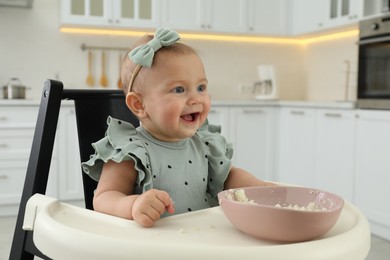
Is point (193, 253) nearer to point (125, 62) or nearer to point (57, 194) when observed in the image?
point (125, 62)

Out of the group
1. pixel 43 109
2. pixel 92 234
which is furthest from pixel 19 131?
pixel 92 234

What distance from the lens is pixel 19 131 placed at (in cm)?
362

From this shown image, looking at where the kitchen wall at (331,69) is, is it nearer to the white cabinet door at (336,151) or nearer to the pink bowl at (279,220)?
the white cabinet door at (336,151)

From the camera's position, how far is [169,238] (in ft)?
2.32

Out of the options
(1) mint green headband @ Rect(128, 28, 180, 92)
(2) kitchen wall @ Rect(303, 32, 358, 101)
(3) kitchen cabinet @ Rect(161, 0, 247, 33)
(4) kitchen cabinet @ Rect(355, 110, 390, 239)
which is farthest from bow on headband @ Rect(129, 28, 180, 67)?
(2) kitchen wall @ Rect(303, 32, 358, 101)

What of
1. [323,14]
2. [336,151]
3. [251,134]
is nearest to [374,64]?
[336,151]

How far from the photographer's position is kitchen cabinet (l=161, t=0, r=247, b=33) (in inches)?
167

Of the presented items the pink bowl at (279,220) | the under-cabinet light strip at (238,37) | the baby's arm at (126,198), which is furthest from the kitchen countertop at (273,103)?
the pink bowl at (279,220)

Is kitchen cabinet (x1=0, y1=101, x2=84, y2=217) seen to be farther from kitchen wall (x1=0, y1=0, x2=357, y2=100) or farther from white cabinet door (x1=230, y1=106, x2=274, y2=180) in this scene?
white cabinet door (x1=230, y1=106, x2=274, y2=180)

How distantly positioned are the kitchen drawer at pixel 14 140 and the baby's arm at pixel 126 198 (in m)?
2.84

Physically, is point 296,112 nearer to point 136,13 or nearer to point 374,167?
point 374,167

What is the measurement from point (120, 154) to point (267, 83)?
3.81 meters

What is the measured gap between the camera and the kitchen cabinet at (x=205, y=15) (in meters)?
4.23

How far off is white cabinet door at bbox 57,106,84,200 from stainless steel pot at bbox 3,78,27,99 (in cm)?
35
